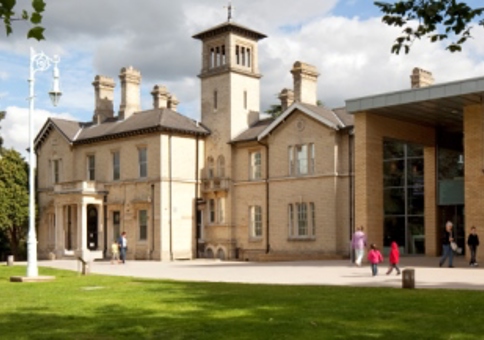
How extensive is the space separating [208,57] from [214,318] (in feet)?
123

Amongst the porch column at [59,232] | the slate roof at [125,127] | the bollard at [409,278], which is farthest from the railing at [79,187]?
the bollard at [409,278]

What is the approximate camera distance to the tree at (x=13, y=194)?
53188mm

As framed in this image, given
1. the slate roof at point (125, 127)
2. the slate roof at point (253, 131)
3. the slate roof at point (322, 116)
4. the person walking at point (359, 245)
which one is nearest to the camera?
the person walking at point (359, 245)

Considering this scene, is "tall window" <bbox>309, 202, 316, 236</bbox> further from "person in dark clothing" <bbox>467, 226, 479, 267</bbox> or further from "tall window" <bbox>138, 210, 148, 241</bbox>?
"person in dark clothing" <bbox>467, 226, 479, 267</bbox>

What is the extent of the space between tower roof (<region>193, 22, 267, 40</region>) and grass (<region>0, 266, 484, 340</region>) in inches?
1180

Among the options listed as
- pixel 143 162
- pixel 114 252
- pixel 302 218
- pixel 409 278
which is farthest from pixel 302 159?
pixel 409 278

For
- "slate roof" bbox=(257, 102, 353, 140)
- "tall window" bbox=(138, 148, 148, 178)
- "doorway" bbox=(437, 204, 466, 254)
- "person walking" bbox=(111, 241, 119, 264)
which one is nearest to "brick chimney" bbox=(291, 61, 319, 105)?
"slate roof" bbox=(257, 102, 353, 140)

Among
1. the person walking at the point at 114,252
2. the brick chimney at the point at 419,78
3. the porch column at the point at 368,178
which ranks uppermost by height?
the brick chimney at the point at 419,78

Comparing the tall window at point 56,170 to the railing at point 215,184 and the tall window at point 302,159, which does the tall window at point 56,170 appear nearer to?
the railing at point 215,184

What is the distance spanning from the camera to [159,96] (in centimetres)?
5216

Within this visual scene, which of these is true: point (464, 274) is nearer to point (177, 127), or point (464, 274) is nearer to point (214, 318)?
point (214, 318)

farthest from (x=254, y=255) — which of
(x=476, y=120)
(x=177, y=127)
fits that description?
(x=476, y=120)

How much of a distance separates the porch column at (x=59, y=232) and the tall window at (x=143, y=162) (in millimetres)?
6852

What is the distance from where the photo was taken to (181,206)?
154 feet
